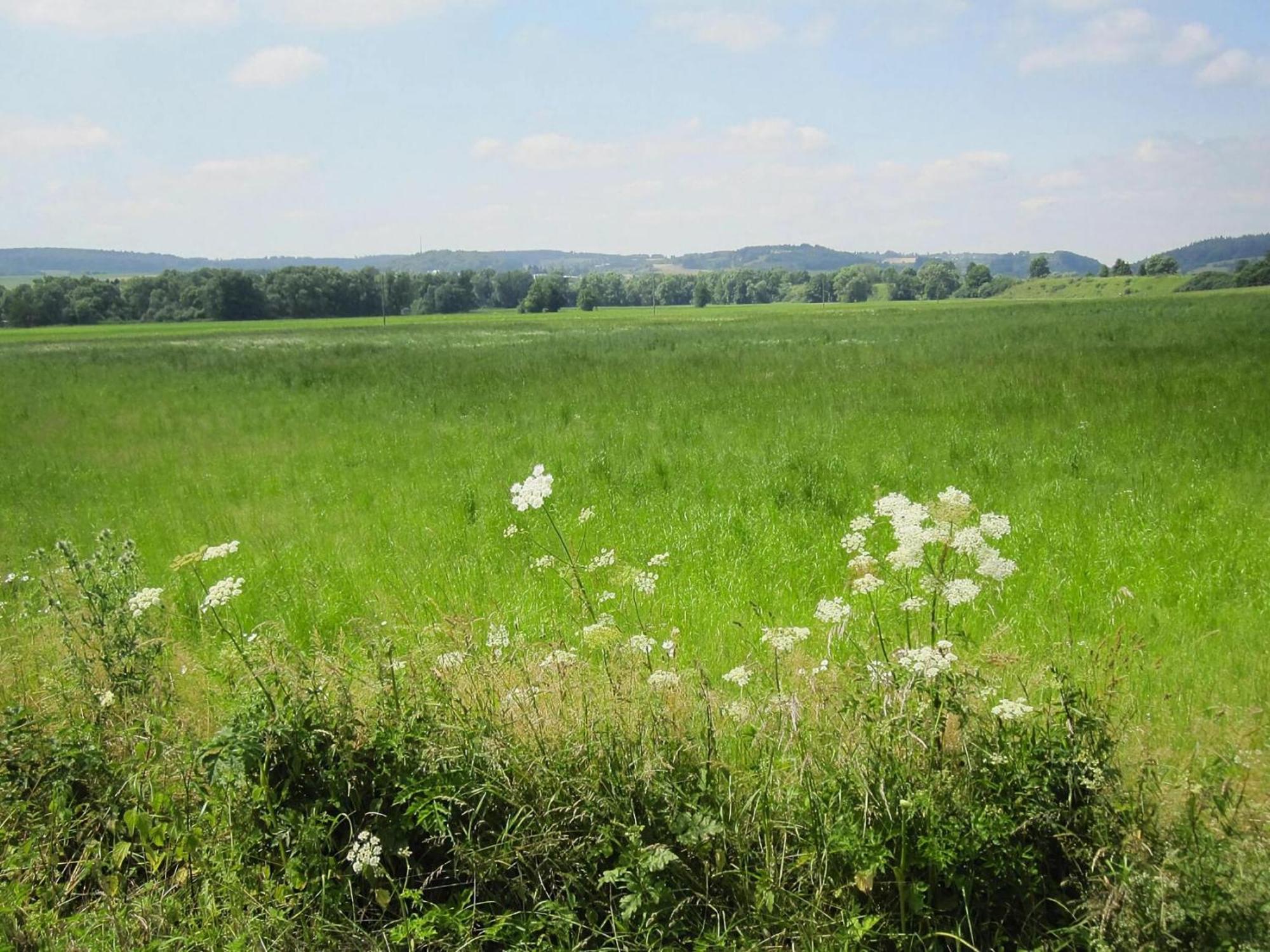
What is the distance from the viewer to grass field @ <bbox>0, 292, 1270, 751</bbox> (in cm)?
573

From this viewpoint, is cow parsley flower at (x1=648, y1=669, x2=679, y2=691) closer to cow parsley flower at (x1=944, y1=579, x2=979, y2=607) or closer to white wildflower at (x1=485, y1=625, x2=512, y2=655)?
white wildflower at (x1=485, y1=625, x2=512, y2=655)

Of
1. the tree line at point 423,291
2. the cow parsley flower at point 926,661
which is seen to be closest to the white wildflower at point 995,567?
the cow parsley flower at point 926,661

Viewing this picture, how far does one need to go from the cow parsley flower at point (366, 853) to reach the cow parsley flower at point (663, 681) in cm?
126

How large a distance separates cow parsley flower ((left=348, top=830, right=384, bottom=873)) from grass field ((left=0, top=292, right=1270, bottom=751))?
2321 millimetres

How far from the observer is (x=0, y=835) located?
137 inches

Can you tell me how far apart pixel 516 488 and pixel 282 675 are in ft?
4.71

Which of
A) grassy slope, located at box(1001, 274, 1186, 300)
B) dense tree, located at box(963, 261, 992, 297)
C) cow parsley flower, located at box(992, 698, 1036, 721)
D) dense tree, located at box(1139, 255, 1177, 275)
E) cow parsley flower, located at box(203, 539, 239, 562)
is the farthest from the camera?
dense tree, located at box(963, 261, 992, 297)

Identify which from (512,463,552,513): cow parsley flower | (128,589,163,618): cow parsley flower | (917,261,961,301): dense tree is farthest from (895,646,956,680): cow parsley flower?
(917,261,961,301): dense tree

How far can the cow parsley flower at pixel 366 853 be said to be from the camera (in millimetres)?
2834

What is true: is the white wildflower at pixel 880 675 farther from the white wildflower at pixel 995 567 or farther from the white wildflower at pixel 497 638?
the white wildflower at pixel 497 638

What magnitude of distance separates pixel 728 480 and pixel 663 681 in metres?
6.69

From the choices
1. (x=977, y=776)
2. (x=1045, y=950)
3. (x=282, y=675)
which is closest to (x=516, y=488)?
(x=282, y=675)

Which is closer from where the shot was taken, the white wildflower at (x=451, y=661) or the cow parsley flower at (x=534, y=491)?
the cow parsley flower at (x=534, y=491)

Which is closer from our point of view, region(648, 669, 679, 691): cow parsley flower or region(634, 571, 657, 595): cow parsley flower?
region(648, 669, 679, 691): cow parsley flower
